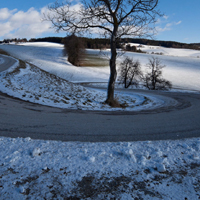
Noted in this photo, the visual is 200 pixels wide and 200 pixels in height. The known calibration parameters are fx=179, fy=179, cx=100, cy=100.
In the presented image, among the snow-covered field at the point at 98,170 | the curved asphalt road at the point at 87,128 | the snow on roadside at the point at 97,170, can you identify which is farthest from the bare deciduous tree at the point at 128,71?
the snow on roadside at the point at 97,170

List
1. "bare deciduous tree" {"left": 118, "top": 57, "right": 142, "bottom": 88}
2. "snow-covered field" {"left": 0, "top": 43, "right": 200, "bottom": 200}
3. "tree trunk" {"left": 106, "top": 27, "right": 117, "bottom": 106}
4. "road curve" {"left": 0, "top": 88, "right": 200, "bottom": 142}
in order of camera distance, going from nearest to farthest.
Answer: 1. "snow-covered field" {"left": 0, "top": 43, "right": 200, "bottom": 200}
2. "road curve" {"left": 0, "top": 88, "right": 200, "bottom": 142}
3. "tree trunk" {"left": 106, "top": 27, "right": 117, "bottom": 106}
4. "bare deciduous tree" {"left": 118, "top": 57, "right": 142, "bottom": 88}

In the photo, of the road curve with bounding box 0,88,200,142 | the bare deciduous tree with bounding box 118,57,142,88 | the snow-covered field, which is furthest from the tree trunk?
the bare deciduous tree with bounding box 118,57,142,88

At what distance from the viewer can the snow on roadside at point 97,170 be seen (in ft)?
8.34

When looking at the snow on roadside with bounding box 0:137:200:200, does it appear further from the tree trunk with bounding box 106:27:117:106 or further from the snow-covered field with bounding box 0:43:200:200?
the tree trunk with bounding box 106:27:117:106

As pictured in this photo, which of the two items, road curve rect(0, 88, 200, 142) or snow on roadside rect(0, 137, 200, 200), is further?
road curve rect(0, 88, 200, 142)

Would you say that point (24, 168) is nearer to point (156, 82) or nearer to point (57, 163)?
point (57, 163)

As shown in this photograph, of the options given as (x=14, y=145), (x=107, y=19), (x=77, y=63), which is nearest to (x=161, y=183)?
(x=14, y=145)

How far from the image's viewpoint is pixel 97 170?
3.01 metres

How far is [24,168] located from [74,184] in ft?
3.03

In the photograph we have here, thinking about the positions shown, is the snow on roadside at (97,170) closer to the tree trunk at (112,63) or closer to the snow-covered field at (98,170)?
the snow-covered field at (98,170)

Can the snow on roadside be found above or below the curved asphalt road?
above

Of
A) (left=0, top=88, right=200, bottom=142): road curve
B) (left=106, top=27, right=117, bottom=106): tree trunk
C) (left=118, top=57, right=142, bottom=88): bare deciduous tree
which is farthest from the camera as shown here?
(left=118, top=57, right=142, bottom=88): bare deciduous tree

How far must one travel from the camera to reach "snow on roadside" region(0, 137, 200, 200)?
8.34 feet

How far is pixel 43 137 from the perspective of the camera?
4.57 m
